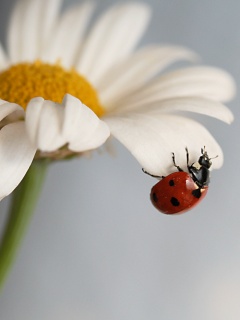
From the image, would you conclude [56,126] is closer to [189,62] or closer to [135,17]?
[135,17]

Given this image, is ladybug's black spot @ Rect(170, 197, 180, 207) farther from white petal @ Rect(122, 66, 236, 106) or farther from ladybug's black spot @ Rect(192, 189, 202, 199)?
white petal @ Rect(122, 66, 236, 106)

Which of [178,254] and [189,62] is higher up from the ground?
[189,62]

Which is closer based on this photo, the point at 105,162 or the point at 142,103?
the point at 142,103

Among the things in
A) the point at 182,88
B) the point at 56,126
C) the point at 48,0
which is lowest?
the point at 56,126

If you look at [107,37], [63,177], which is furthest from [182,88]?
[63,177]

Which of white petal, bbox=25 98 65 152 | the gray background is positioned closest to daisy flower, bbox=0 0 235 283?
white petal, bbox=25 98 65 152

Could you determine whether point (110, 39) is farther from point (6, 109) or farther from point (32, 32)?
point (6, 109)

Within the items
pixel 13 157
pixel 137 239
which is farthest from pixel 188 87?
pixel 137 239
